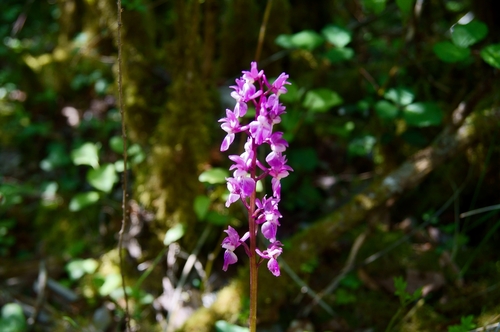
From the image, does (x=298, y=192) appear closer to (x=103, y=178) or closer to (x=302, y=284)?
(x=302, y=284)

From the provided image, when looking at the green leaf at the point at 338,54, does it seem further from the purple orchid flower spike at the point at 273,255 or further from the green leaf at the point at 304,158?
the purple orchid flower spike at the point at 273,255

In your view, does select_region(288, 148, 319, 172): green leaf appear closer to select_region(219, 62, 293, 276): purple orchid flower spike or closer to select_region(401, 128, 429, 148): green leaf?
select_region(401, 128, 429, 148): green leaf

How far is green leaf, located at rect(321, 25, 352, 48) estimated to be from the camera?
8.04 ft

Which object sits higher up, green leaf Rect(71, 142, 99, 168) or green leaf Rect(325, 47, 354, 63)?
green leaf Rect(71, 142, 99, 168)

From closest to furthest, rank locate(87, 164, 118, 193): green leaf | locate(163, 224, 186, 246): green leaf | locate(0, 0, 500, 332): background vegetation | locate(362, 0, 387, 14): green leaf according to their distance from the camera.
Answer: locate(362, 0, 387, 14): green leaf → locate(0, 0, 500, 332): background vegetation → locate(163, 224, 186, 246): green leaf → locate(87, 164, 118, 193): green leaf

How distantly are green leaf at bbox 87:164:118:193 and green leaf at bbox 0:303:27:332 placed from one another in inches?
32.9

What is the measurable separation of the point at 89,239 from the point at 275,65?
1.98m

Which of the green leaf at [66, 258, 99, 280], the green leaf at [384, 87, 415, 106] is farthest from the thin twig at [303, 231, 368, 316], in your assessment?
the green leaf at [66, 258, 99, 280]

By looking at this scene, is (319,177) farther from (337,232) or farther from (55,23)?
(55,23)

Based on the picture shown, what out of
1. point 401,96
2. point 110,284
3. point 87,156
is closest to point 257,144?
point 401,96

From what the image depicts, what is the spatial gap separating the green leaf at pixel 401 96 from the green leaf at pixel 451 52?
1.13ft

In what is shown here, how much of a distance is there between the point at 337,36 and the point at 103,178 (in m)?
1.72

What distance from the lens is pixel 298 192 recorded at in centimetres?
327

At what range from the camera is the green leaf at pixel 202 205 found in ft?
8.36
